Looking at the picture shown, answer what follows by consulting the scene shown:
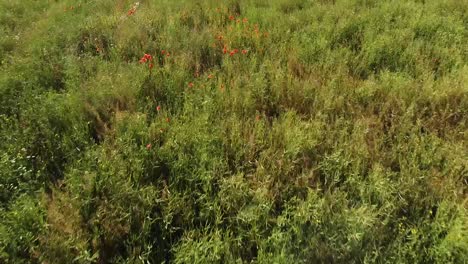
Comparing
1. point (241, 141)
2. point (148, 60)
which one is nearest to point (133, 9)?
point (148, 60)

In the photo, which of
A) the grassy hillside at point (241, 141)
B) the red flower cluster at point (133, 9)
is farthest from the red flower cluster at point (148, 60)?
the red flower cluster at point (133, 9)

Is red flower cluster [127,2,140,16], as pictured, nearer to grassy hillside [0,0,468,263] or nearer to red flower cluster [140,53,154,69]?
grassy hillside [0,0,468,263]

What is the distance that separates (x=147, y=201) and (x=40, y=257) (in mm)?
928

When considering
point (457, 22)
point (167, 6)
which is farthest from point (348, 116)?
point (167, 6)

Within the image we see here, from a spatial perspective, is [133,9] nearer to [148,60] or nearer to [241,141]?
[148,60]

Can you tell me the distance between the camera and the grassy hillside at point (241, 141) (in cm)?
288

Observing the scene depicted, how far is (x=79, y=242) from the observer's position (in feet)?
9.22

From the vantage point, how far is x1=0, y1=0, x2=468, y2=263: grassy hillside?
9.45 feet

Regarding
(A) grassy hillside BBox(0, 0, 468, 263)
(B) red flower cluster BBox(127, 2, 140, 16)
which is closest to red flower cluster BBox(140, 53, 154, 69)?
(A) grassy hillside BBox(0, 0, 468, 263)

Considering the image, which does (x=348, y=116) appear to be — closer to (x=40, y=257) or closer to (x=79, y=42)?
(x=40, y=257)

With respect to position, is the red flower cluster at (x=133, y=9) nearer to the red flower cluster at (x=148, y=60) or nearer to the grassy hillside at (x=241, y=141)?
the grassy hillside at (x=241, y=141)

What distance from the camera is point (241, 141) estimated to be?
3664 millimetres

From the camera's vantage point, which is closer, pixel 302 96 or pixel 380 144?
pixel 380 144

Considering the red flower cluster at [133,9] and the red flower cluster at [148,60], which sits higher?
the red flower cluster at [133,9]
